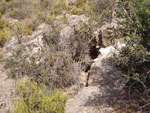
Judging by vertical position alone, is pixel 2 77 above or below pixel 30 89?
below

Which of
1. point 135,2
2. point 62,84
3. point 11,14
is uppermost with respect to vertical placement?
point 11,14

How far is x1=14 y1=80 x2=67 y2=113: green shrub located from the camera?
2.82 m

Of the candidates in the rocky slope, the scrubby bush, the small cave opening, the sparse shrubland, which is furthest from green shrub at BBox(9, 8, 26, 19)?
the scrubby bush

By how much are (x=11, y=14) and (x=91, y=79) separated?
11866 millimetres

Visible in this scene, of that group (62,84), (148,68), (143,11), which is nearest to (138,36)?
(143,11)

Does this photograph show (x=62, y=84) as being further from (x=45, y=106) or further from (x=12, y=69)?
(x=45, y=106)

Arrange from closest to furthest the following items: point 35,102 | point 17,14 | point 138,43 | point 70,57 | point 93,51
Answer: point 35,102
point 138,43
point 70,57
point 93,51
point 17,14

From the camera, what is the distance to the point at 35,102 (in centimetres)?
291

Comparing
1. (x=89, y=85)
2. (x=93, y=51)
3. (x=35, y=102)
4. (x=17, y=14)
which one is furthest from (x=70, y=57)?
(x=17, y=14)

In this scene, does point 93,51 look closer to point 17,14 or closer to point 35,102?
point 35,102

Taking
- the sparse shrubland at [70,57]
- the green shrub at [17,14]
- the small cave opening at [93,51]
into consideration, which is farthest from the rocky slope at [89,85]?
the green shrub at [17,14]

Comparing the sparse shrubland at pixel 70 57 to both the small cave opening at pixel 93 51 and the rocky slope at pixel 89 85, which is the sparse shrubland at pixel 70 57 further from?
the rocky slope at pixel 89 85

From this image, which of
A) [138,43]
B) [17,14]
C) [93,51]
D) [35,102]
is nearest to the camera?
[35,102]

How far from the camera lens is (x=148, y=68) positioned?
354 cm
